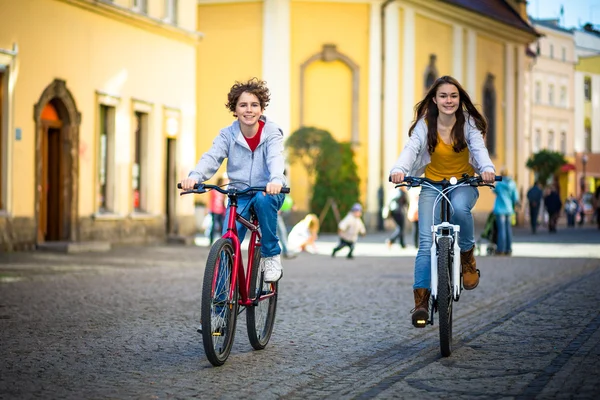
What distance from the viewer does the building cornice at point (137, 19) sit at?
83.4ft

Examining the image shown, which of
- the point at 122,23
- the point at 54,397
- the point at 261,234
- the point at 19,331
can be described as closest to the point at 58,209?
the point at 122,23

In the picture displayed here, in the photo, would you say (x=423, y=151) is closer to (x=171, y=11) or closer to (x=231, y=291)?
(x=231, y=291)

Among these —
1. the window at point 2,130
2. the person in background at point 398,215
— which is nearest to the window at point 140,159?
the person in background at point 398,215

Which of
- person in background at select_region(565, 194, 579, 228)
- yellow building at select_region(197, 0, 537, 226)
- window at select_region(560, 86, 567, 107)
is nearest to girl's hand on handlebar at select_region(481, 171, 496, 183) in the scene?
yellow building at select_region(197, 0, 537, 226)

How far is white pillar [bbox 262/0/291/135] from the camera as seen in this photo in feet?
133

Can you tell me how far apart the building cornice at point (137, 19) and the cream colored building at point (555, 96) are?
49.7 m

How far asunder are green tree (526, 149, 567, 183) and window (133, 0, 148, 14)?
4313 cm

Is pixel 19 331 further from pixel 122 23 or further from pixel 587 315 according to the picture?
pixel 122 23

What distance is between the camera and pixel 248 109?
27.7ft

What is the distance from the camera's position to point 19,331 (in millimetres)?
10000

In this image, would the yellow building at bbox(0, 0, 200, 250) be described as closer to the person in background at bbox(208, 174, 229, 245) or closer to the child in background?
the person in background at bbox(208, 174, 229, 245)

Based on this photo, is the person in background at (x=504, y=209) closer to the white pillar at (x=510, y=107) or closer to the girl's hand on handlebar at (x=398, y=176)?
the girl's hand on handlebar at (x=398, y=176)

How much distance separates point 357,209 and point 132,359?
15.0 metres

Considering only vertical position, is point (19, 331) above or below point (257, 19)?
below
